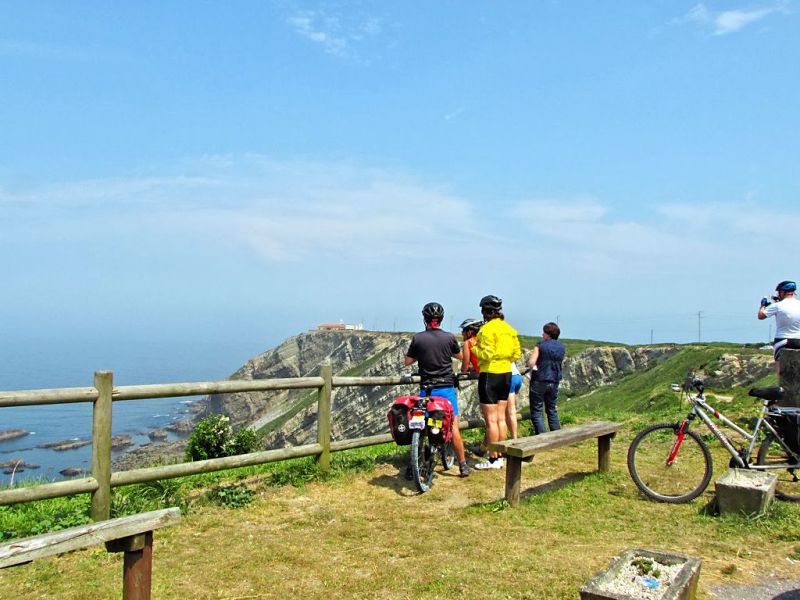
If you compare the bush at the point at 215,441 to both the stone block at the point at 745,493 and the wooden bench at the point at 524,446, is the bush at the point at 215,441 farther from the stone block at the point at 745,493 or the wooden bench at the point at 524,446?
the stone block at the point at 745,493

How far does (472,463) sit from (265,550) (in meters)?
4.28

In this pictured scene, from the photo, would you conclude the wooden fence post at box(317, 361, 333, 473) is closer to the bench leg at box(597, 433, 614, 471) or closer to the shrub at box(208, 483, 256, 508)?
the shrub at box(208, 483, 256, 508)

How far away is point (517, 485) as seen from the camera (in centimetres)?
760

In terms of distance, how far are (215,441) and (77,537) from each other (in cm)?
1144

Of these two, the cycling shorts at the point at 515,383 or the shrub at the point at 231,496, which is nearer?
the shrub at the point at 231,496

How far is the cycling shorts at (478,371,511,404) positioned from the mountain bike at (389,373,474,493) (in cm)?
54

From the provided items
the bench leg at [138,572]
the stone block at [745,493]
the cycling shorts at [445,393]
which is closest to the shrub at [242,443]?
the cycling shorts at [445,393]

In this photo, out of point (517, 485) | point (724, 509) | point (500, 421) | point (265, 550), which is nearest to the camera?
point (265, 550)

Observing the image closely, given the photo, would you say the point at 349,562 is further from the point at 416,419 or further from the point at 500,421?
the point at 500,421

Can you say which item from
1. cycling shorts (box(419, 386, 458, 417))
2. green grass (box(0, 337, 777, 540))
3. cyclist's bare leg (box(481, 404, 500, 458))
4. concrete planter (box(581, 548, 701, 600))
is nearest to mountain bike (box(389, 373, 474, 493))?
cycling shorts (box(419, 386, 458, 417))

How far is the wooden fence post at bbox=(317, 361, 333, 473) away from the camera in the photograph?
29.2ft

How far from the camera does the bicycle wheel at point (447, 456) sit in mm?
9391

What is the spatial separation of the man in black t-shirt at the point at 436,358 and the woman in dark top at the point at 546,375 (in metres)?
1.97

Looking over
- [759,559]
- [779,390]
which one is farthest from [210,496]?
[779,390]
